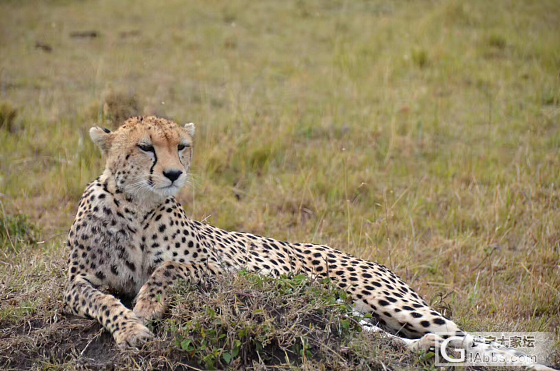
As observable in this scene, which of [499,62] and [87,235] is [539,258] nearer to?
[87,235]

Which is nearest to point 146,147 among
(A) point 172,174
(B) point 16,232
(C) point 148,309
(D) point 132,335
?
(A) point 172,174

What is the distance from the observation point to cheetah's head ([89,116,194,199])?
3.27m

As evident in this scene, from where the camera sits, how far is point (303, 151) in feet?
20.5

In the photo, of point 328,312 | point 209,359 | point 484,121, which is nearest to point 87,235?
point 209,359

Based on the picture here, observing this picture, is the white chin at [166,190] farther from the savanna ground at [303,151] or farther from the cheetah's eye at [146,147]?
the savanna ground at [303,151]

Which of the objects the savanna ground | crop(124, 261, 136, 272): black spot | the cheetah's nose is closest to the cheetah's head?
the cheetah's nose

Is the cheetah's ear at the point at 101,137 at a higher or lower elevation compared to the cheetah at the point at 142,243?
higher

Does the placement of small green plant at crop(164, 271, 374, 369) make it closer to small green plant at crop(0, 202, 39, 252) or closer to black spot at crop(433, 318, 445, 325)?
black spot at crop(433, 318, 445, 325)

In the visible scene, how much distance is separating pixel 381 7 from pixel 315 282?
284 inches

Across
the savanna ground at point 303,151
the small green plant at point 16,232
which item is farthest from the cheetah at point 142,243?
the small green plant at point 16,232

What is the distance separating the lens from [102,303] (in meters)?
3.20

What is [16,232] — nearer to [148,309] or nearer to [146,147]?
[146,147]

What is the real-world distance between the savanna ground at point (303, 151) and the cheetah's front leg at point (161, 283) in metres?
0.07

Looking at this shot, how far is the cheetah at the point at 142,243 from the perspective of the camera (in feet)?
10.7
